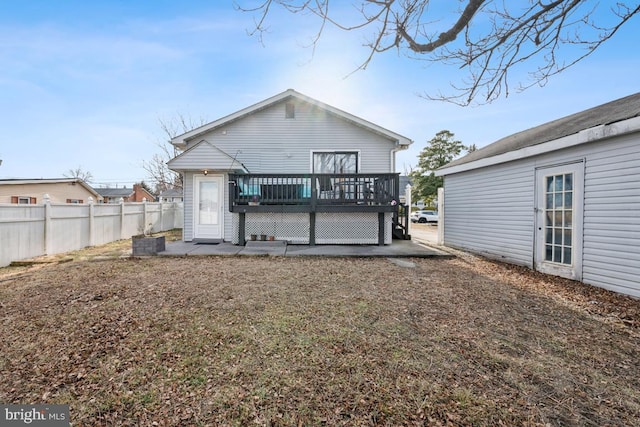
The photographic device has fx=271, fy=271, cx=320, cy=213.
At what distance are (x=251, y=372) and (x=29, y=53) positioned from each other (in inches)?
456

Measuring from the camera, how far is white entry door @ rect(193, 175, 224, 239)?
9.29 metres

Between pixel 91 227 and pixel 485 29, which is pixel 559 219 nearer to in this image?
pixel 485 29

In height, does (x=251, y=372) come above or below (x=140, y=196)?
below

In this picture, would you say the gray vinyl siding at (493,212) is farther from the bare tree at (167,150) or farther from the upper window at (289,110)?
the bare tree at (167,150)

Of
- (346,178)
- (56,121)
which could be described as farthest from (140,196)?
(346,178)

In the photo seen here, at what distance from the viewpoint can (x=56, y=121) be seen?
51.6ft

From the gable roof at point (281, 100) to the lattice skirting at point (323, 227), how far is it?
2.71m

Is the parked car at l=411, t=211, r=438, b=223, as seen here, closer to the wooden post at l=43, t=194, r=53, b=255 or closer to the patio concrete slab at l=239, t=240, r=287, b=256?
the patio concrete slab at l=239, t=240, r=287, b=256

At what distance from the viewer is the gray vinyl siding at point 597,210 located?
15.1 feet

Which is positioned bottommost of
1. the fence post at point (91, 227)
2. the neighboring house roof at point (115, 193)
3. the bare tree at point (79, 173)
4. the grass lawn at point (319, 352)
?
the grass lawn at point (319, 352)

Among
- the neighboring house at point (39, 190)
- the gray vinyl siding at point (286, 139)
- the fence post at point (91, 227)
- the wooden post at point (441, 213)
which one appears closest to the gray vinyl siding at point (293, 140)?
the gray vinyl siding at point (286, 139)

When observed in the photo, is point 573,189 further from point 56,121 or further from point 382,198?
point 56,121

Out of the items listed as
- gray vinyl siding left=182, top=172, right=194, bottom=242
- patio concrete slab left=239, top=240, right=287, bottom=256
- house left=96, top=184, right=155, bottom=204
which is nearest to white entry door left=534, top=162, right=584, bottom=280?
patio concrete slab left=239, top=240, right=287, bottom=256

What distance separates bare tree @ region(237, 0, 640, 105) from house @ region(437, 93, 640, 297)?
5.98 feet
